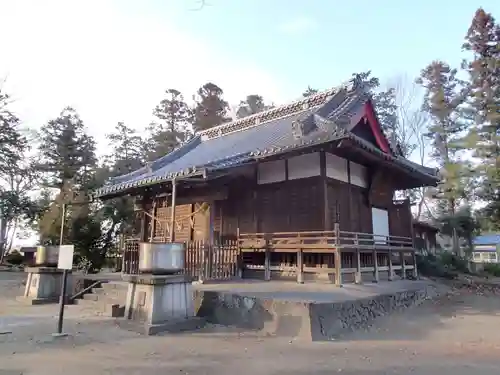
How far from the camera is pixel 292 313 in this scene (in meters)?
6.64

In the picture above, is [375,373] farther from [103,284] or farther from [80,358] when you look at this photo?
[103,284]

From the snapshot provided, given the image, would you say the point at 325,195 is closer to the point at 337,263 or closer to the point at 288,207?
the point at 288,207

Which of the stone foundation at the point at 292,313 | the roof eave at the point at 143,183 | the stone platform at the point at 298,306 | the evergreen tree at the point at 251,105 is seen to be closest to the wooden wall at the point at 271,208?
the stone platform at the point at 298,306

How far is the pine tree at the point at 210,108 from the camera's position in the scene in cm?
3244

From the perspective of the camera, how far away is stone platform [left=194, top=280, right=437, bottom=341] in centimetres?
654

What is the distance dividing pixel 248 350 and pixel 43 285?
26.8ft

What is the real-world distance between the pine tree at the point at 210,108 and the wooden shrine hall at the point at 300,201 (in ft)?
60.6

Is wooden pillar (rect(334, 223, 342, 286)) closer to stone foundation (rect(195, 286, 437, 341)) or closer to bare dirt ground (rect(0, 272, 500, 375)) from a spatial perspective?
stone foundation (rect(195, 286, 437, 341))

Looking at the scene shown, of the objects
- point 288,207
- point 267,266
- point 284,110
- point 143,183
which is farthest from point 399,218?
point 143,183

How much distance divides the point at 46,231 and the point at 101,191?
605 centimetres

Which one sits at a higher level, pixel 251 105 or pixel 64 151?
pixel 251 105

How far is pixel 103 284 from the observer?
10.5 metres

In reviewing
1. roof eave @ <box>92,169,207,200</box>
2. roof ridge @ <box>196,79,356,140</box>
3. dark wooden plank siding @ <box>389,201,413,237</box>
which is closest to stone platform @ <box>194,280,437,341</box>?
roof eave @ <box>92,169,207,200</box>

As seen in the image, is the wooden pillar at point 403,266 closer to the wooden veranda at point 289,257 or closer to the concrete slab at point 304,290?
the wooden veranda at point 289,257
